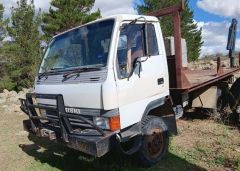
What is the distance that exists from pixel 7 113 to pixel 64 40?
25.2ft

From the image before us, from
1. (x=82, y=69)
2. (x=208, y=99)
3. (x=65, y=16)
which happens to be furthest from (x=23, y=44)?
(x=82, y=69)

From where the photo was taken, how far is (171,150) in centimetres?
617

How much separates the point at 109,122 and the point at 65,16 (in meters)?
18.5

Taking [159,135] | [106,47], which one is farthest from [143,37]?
[159,135]

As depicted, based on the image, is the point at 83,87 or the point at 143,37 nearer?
the point at 83,87

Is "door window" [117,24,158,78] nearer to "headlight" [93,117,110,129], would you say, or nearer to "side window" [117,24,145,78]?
"side window" [117,24,145,78]

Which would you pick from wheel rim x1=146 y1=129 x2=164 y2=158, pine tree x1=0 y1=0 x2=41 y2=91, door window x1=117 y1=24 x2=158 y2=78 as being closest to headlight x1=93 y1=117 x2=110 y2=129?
door window x1=117 y1=24 x2=158 y2=78

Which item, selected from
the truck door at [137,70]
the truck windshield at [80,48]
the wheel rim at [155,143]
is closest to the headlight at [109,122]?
the truck door at [137,70]

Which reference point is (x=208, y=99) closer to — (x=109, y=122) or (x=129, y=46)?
(x=129, y=46)

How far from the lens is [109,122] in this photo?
4406 millimetres

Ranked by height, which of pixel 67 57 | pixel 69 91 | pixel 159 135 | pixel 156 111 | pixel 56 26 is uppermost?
pixel 56 26

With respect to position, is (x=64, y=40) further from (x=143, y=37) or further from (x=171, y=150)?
(x=171, y=150)

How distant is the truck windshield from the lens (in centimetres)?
476

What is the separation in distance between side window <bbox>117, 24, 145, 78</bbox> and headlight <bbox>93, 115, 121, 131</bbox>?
0.63 m
